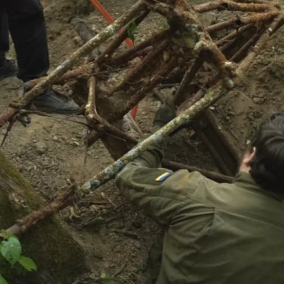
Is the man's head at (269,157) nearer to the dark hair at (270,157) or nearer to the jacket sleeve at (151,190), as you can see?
the dark hair at (270,157)

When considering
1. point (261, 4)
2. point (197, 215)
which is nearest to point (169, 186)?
point (197, 215)

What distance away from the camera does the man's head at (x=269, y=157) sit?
6.92ft

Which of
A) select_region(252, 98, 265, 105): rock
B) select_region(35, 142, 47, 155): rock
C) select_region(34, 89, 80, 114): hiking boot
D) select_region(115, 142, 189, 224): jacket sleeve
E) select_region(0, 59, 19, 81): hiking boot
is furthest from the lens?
select_region(0, 59, 19, 81): hiking boot

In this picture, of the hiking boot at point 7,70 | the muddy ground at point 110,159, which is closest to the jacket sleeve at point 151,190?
the muddy ground at point 110,159

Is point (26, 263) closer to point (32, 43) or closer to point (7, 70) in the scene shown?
point (32, 43)

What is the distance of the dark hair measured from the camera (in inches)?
83.0

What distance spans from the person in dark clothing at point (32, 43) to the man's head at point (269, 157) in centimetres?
202

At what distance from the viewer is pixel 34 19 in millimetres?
3957

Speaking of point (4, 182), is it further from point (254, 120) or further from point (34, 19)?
point (254, 120)

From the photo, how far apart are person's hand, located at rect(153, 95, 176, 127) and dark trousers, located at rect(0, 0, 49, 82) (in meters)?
1.16

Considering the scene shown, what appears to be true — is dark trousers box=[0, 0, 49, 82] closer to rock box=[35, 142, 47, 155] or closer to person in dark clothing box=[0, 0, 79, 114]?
person in dark clothing box=[0, 0, 79, 114]

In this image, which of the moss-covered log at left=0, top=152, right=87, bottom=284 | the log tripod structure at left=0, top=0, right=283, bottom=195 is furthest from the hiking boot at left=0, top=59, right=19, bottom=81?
the moss-covered log at left=0, top=152, right=87, bottom=284

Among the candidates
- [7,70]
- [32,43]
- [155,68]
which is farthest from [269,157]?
[7,70]

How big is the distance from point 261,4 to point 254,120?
42.4 inches
